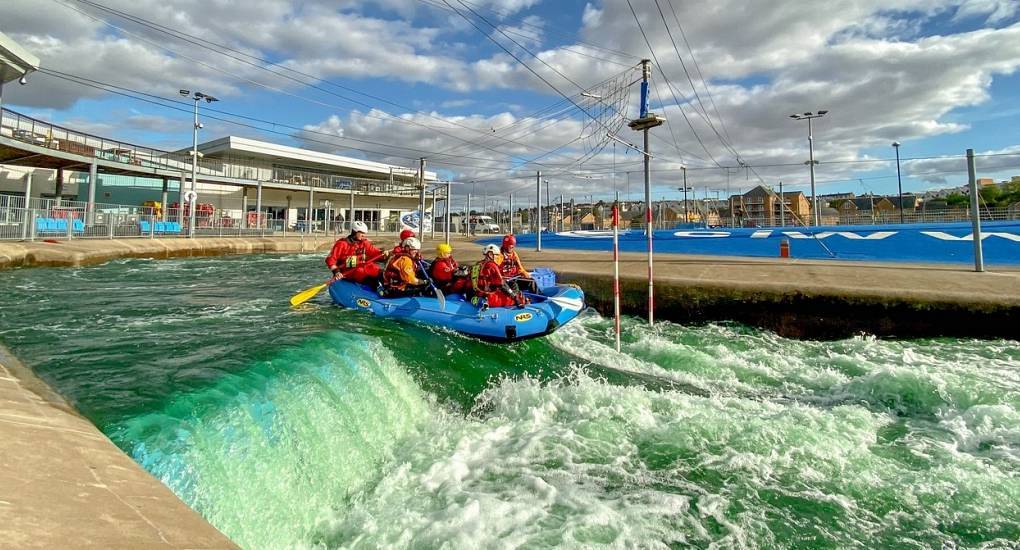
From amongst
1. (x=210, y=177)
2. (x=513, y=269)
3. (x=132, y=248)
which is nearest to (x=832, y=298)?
(x=513, y=269)

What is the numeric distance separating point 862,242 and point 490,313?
13671 millimetres

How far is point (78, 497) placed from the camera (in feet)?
6.56

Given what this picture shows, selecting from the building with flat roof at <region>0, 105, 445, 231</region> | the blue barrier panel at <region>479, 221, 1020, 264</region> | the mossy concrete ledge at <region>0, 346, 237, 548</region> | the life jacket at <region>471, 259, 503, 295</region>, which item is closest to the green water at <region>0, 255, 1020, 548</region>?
the mossy concrete ledge at <region>0, 346, 237, 548</region>

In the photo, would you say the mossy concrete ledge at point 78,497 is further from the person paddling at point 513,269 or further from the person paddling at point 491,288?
the person paddling at point 513,269

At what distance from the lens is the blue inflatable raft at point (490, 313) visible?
8031 millimetres

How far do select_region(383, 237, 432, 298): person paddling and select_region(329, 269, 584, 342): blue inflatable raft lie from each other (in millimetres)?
290

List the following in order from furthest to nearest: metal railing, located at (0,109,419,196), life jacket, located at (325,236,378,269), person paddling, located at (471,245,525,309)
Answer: metal railing, located at (0,109,419,196)
life jacket, located at (325,236,378,269)
person paddling, located at (471,245,525,309)

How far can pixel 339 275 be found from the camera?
34.3 feet

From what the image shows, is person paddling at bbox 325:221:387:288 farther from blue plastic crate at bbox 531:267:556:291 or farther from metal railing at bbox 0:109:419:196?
metal railing at bbox 0:109:419:196

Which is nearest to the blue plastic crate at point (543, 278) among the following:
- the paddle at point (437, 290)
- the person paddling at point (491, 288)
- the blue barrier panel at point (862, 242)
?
the person paddling at point (491, 288)

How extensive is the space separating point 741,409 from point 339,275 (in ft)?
25.9

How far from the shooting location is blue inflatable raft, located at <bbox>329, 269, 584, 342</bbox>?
803 cm

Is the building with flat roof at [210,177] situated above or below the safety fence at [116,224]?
above

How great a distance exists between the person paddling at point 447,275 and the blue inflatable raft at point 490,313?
253 mm
